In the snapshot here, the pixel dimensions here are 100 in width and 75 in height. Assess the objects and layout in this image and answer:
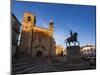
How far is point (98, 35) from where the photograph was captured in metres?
2.88

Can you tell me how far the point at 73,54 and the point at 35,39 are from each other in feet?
1.82

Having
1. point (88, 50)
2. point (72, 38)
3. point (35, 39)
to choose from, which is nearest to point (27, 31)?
point (35, 39)

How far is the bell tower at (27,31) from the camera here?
2.53 m

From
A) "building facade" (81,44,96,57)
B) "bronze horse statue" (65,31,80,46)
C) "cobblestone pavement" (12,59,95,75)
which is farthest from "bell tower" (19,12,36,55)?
Answer: "building facade" (81,44,96,57)

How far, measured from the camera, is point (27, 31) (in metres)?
2.55

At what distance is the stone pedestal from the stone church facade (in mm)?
211

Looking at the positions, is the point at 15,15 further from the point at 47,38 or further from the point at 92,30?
the point at 92,30

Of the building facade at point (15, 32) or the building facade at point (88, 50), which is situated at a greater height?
the building facade at point (15, 32)

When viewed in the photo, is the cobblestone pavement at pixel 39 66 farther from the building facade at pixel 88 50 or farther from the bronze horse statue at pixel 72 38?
the bronze horse statue at pixel 72 38

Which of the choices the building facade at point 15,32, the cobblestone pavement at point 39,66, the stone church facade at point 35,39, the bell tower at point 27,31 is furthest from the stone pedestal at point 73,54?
the building facade at point 15,32

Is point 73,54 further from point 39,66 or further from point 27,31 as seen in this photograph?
point 27,31

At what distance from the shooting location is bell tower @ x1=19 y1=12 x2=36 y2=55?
2525 millimetres

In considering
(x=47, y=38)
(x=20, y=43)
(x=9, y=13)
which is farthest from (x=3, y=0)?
(x=47, y=38)

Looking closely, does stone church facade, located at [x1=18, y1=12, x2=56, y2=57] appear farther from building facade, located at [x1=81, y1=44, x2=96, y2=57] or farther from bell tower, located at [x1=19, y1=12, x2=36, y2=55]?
building facade, located at [x1=81, y1=44, x2=96, y2=57]
